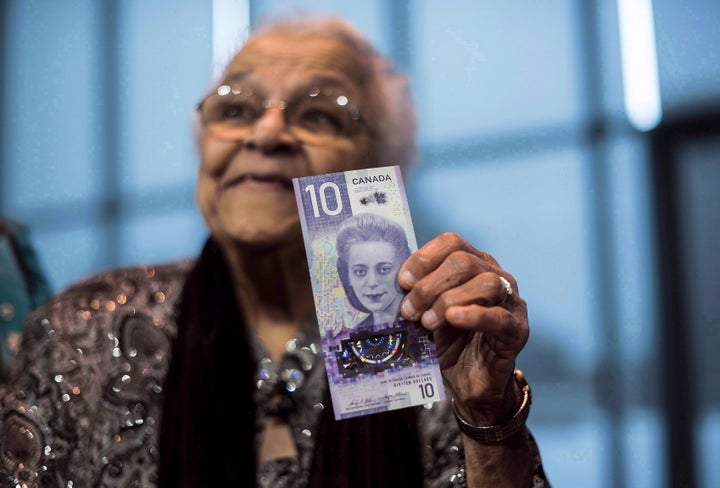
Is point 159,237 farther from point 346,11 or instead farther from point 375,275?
point 375,275

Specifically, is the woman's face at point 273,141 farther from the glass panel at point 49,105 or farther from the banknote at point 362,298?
the glass panel at point 49,105

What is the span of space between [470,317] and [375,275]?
130 millimetres

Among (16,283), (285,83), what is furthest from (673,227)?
(16,283)

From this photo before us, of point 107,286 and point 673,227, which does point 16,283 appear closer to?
point 107,286

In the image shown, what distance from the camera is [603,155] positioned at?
1.82m

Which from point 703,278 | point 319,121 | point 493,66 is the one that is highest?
point 493,66

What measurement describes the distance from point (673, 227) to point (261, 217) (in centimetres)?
96

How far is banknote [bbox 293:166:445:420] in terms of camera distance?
946 mm

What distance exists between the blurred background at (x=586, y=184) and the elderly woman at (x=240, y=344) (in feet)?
0.62

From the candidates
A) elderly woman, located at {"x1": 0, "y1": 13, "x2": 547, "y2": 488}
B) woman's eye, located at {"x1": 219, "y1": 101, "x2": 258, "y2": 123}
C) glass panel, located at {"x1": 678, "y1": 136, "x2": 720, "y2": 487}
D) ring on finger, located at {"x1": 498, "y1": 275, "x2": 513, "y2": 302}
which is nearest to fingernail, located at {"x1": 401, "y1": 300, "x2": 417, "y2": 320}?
ring on finger, located at {"x1": 498, "y1": 275, "x2": 513, "y2": 302}

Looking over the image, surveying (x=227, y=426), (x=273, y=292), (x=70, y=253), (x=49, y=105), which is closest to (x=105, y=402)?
(x=227, y=426)

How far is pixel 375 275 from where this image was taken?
0.97m

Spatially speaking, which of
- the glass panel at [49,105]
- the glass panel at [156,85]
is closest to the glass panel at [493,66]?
the glass panel at [156,85]

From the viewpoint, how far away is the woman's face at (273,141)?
146 cm
